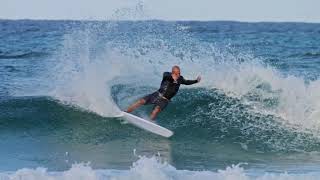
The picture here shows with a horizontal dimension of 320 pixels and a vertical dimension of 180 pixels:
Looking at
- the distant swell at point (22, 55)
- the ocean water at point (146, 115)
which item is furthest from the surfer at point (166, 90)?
the distant swell at point (22, 55)

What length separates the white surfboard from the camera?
12344 millimetres

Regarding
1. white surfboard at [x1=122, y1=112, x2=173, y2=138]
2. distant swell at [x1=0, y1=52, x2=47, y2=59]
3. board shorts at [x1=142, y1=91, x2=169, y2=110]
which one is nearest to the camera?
board shorts at [x1=142, y1=91, x2=169, y2=110]

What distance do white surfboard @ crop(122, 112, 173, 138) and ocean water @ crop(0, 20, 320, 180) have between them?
14 cm

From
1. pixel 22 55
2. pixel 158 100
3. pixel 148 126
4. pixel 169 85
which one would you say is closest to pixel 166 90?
pixel 169 85

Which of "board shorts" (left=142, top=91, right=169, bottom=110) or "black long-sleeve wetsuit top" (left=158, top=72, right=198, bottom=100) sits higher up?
"black long-sleeve wetsuit top" (left=158, top=72, right=198, bottom=100)

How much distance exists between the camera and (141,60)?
18641 millimetres

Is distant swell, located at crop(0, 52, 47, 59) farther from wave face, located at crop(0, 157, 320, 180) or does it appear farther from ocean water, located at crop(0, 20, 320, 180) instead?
wave face, located at crop(0, 157, 320, 180)

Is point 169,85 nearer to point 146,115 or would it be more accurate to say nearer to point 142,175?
point 146,115

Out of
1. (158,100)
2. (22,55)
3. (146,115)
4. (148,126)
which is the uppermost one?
(22,55)

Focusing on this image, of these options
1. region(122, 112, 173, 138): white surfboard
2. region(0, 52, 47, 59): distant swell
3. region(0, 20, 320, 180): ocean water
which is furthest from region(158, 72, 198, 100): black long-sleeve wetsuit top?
region(0, 52, 47, 59): distant swell

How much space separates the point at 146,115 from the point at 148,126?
1255 millimetres

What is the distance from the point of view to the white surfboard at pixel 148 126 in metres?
12.3

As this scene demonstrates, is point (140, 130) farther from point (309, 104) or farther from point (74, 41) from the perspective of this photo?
point (74, 41)

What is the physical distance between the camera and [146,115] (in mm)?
13727
